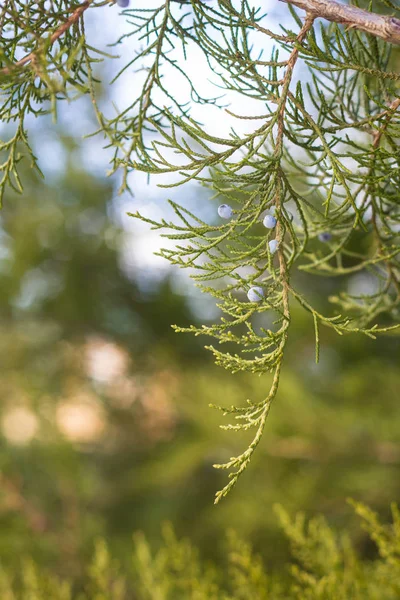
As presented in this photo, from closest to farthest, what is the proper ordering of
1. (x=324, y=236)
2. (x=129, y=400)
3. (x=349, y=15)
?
(x=349, y=15)
(x=324, y=236)
(x=129, y=400)

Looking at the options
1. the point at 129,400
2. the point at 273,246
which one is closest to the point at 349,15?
the point at 273,246

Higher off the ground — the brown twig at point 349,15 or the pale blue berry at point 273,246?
the brown twig at point 349,15

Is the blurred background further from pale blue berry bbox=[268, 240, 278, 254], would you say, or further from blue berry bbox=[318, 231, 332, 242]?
pale blue berry bbox=[268, 240, 278, 254]

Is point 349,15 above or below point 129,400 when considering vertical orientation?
below

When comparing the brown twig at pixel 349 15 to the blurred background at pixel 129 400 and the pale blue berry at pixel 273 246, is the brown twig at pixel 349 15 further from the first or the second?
the blurred background at pixel 129 400

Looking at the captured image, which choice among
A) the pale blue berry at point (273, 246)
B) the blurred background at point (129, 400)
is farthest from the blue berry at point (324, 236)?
the blurred background at point (129, 400)

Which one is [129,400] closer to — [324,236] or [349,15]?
[324,236]

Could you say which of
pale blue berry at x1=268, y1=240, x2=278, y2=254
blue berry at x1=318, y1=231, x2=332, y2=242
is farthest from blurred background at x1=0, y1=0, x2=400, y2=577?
pale blue berry at x1=268, y1=240, x2=278, y2=254

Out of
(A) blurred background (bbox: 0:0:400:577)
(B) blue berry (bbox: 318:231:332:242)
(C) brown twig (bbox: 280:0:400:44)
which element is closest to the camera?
(C) brown twig (bbox: 280:0:400:44)

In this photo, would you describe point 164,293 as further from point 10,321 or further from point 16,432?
point 16,432
